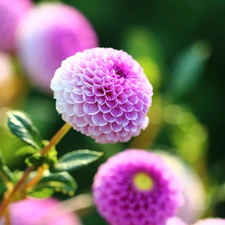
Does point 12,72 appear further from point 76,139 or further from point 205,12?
point 205,12

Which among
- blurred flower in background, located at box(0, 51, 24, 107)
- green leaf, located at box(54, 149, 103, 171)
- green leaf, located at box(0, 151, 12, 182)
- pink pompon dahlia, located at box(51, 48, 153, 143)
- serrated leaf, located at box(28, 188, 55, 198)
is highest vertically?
pink pompon dahlia, located at box(51, 48, 153, 143)

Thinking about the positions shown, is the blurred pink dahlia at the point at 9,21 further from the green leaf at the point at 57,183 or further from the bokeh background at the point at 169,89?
the green leaf at the point at 57,183

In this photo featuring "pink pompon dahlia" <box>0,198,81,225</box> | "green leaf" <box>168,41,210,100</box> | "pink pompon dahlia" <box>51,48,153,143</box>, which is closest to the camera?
"pink pompon dahlia" <box>51,48,153,143</box>

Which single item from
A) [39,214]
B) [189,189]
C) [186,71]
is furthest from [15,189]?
[186,71]

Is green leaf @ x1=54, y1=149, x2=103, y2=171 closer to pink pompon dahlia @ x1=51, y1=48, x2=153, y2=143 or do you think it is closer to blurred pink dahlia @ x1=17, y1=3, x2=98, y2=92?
pink pompon dahlia @ x1=51, y1=48, x2=153, y2=143

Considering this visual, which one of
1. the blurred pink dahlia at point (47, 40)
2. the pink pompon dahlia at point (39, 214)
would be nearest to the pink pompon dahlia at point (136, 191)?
the pink pompon dahlia at point (39, 214)

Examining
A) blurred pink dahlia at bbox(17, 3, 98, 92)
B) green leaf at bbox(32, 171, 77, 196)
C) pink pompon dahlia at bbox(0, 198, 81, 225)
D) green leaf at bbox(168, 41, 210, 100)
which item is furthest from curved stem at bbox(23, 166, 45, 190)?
green leaf at bbox(168, 41, 210, 100)

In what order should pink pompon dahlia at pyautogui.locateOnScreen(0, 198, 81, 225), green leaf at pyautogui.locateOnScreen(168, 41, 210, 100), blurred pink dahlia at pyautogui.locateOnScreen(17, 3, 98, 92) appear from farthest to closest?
green leaf at pyautogui.locateOnScreen(168, 41, 210, 100), blurred pink dahlia at pyautogui.locateOnScreen(17, 3, 98, 92), pink pompon dahlia at pyautogui.locateOnScreen(0, 198, 81, 225)
